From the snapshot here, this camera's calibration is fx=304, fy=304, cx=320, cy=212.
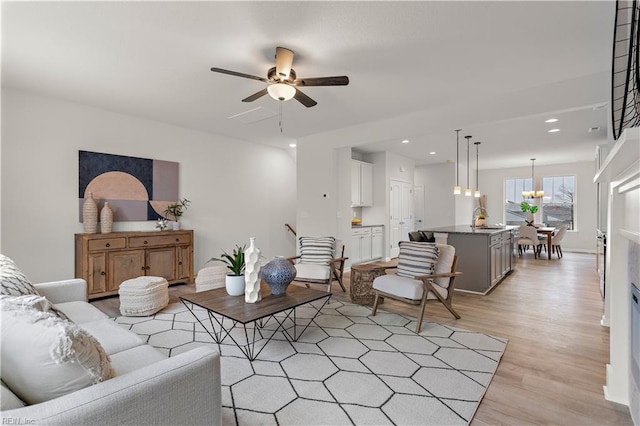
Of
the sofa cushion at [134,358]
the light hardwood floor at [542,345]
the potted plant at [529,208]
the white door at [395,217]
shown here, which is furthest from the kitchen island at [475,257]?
the potted plant at [529,208]

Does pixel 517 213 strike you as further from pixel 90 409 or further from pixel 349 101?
pixel 90 409

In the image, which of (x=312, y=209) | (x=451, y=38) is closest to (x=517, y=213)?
(x=312, y=209)

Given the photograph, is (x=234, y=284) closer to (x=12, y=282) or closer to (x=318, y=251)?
(x=12, y=282)

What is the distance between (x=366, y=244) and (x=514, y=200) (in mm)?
6407

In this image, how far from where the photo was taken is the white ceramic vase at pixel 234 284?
2.69 metres

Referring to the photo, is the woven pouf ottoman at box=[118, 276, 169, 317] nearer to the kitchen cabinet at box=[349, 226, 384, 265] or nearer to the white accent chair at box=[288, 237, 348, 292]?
the white accent chair at box=[288, 237, 348, 292]

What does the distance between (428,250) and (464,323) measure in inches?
33.1

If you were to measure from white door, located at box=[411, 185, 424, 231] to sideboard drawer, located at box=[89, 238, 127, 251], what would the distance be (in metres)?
7.42

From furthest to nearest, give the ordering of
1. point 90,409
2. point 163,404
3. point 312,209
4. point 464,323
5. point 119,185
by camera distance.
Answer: point 312,209 → point 119,185 → point 464,323 → point 163,404 → point 90,409

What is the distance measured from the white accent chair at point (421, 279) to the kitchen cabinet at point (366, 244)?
8.51 ft

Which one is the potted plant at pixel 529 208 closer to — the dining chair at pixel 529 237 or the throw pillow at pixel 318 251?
the dining chair at pixel 529 237

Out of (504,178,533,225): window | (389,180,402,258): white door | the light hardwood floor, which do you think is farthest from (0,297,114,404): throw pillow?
(504,178,533,225): window

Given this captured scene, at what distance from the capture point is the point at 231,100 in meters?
3.96

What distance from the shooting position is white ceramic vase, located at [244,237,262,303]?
2520mm
